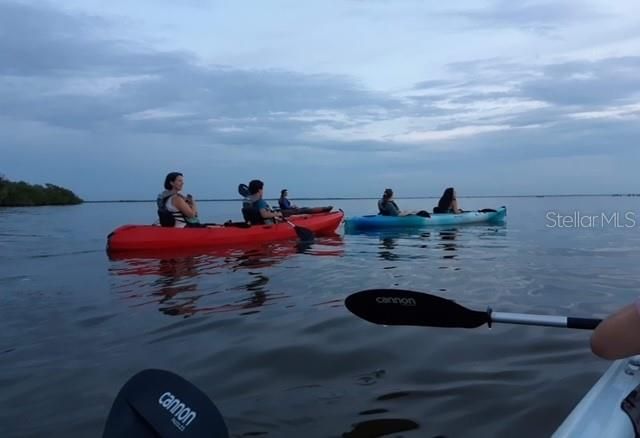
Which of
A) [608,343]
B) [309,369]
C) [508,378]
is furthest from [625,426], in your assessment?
[309,369]

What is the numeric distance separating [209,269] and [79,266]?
267cm

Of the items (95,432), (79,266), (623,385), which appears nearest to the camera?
(623,385)

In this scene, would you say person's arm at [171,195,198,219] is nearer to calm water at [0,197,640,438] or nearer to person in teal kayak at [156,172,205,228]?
person in teal kayak at [156,172,205,228]

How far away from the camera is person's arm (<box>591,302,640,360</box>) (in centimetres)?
147

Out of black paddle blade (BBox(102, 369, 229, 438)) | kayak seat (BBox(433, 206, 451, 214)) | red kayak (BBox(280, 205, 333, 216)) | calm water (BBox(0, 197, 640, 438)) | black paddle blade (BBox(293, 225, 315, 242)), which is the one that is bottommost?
calm water (BBox(0, 197, 640, 438))

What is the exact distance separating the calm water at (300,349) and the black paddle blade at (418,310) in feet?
1.66

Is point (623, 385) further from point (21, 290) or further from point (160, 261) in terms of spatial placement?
point (160, 261)

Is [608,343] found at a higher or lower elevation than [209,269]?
higher

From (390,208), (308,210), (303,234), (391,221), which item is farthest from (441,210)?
(303,234)

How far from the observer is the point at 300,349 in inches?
170

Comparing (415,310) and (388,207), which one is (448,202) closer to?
(388,207)

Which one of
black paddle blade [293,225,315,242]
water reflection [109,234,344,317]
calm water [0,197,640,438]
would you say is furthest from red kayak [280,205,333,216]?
calm water [0,197,640,438]

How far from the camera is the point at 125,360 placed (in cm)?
413

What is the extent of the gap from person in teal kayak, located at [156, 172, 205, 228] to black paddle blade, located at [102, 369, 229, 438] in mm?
9909
